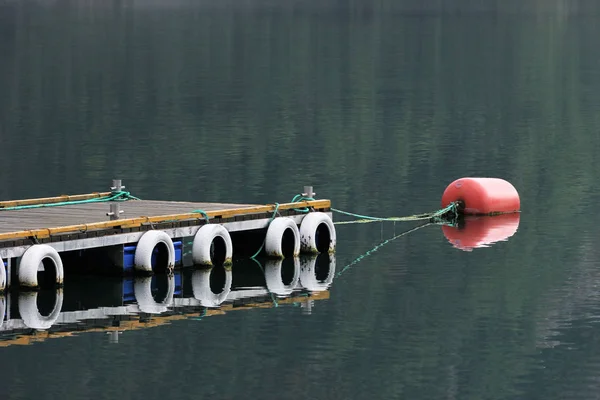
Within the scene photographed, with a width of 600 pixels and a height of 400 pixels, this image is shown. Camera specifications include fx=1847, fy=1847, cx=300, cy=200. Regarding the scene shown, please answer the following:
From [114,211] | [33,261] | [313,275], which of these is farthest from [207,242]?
[33,261]

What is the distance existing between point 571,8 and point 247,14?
3533cm

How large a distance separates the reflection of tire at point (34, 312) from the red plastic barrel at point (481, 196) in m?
13.1

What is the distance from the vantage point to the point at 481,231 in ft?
119

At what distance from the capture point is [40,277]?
2850 cm

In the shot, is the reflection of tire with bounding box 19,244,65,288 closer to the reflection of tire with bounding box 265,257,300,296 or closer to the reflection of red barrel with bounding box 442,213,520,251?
the reflection of tire with bounding box 265,257,300,296

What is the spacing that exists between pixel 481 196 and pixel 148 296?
40.6 feet

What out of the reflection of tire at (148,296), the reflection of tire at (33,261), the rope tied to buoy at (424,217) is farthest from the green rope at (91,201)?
the rope tied to buoy at (424,217)

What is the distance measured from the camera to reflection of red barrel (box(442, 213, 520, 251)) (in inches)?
1369

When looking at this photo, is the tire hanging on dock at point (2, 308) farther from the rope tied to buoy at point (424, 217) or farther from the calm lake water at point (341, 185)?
the rope tied to buoy at point (424, 217)

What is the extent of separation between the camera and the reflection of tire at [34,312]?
25614mm

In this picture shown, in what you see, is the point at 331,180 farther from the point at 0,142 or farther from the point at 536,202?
the point at 0,142

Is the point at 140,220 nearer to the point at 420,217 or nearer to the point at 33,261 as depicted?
the point at 33,261

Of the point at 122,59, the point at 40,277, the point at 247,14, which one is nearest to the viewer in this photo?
the point at 40,277

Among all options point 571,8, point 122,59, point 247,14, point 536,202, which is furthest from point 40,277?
point 571,8
